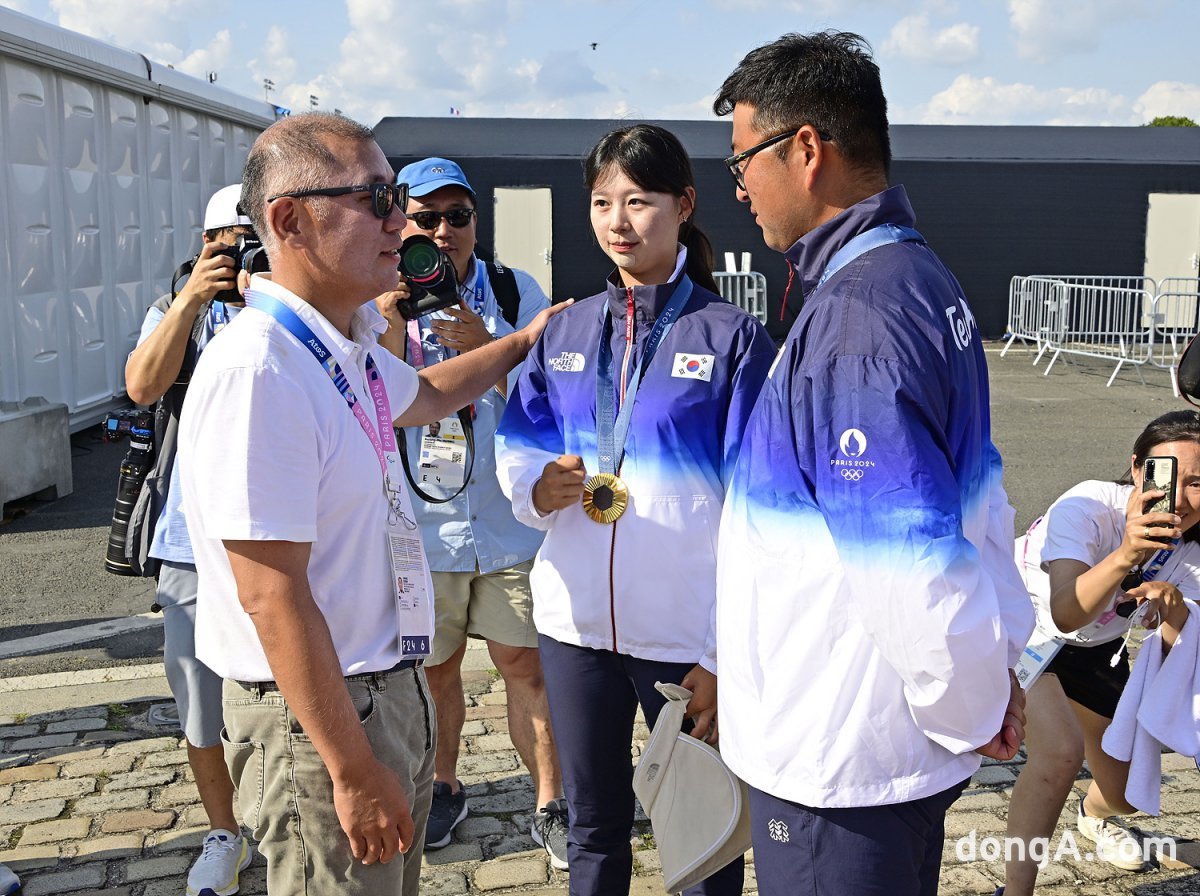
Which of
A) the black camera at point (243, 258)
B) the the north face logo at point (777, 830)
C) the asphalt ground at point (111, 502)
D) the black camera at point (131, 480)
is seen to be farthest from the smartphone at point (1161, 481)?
the asphalt ground at point (111, 502)

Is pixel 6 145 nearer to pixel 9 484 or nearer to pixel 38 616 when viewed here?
pixel 9 484

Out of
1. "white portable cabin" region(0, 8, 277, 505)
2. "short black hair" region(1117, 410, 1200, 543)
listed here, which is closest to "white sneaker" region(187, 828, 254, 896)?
"short black hair" region(1117, 410, 1200, 543)

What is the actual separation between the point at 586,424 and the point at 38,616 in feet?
15.5

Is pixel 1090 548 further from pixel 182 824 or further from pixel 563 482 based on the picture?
pixel 182 824

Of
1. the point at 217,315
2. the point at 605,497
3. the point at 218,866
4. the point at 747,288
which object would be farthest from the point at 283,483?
the point at 747,288

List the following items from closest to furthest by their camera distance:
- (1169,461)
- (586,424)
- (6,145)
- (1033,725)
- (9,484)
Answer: (586,424)
(1169,461)
(1033,725)
(9,484)
(6,145)

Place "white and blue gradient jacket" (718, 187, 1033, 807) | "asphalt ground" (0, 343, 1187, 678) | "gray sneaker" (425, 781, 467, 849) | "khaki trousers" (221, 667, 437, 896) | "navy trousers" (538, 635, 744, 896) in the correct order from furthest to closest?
"asphalt ground" (0, 343, 1187, 678), "gray sneaker" (425, 781, 467, 849), "navy trousers" (538, 635, 744, 896), "khaki trousers" (221, 667, 437, 896), "white and blue gradient jacket" (718, 187, 1033, 807)

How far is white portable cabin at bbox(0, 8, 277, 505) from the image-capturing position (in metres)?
10.1

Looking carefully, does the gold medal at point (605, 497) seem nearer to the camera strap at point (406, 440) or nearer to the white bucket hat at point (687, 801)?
the white bucket hat at point (687, 801)

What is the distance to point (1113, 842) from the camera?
3.82 metres

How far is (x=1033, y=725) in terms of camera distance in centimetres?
365

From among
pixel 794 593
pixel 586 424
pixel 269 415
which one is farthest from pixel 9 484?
pixel 794 593

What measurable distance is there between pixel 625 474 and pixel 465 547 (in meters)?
1.04

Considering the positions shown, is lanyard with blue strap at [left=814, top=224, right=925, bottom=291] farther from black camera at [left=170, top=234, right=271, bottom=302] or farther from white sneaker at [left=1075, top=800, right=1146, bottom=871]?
white sneaker at [left=1075, top=800, right=1146, bottom=871]
